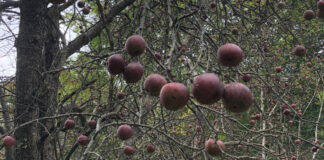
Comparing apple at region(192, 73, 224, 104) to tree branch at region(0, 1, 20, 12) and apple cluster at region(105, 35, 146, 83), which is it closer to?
apple cluster at region(105, 35, 146, 83)

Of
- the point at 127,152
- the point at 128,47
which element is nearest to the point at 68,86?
the point at 127,152

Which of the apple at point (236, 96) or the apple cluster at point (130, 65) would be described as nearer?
the apple at point (236, 96)

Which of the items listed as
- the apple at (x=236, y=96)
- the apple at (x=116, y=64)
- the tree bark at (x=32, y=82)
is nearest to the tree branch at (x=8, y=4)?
the tree bark at (x=32, y=82)

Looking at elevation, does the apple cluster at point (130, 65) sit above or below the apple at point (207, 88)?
above

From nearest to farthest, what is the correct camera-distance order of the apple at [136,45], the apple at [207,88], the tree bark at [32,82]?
the apple at [207,88], the apple at [136,45], the tree bark at [32,82]

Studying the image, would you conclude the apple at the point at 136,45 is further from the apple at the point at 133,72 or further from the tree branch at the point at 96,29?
the tree branch at the point at 96,29

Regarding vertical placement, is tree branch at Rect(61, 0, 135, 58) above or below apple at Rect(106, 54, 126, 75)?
above

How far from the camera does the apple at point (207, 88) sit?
112 centimetres

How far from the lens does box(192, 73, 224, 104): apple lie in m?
1.12

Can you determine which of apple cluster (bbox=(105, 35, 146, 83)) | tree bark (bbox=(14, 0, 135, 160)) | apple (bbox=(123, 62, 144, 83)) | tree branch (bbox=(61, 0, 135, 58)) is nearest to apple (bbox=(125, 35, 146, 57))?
apple cluster (bbox=(105, 35, 146, 83))

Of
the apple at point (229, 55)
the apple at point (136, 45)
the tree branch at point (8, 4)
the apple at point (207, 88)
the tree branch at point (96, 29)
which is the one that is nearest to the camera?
the apple at point (207, 88)

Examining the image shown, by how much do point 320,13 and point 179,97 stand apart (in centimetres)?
173

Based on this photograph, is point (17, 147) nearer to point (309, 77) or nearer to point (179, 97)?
point (179, 97)

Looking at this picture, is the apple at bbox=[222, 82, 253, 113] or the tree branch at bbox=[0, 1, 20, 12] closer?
the apple at bbox=[222, 82, 253, 113]
